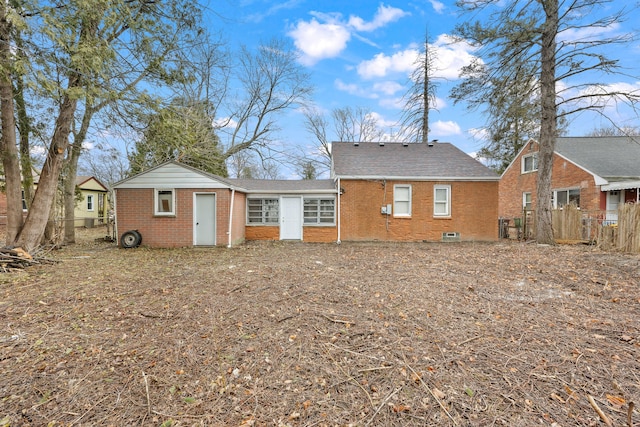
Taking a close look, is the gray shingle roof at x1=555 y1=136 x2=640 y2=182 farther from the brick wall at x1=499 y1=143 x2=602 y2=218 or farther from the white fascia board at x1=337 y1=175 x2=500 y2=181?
the white fascia board at x1=337 y1=175 x2=500 y2=181

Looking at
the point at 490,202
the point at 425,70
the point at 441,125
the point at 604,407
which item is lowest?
the point at 604,407

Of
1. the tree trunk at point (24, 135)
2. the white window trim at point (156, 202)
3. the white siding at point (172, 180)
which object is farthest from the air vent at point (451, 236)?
the tree trunk at point (24, 135)

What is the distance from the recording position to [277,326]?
12.4ft

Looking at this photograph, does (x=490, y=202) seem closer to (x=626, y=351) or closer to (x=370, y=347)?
(x=626, y=351)

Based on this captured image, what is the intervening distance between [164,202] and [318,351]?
10185 millimetres

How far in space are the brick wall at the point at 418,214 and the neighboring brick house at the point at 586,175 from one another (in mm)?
3056

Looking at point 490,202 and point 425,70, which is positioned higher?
point 425,70

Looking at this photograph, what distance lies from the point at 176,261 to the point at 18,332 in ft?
15.6

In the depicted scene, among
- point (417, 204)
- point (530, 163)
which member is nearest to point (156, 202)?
point (417, 204)

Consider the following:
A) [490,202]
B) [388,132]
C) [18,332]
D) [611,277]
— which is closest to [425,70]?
[388,132]

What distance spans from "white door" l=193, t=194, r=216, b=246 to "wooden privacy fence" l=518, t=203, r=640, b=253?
13233 mm

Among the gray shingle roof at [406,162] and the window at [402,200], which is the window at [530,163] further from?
the window at [402,200]

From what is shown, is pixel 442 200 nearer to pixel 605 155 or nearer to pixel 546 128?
pixel 546 128

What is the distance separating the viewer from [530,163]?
61.4 ft
